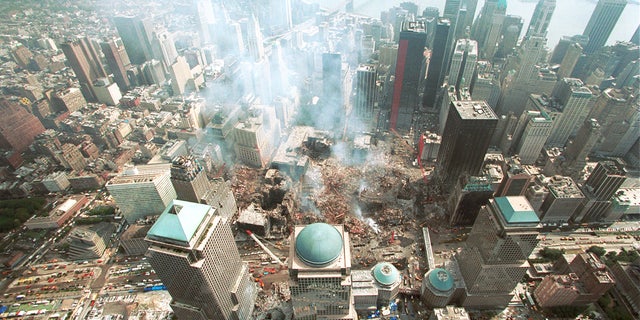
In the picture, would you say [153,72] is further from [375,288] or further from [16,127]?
[375,288]

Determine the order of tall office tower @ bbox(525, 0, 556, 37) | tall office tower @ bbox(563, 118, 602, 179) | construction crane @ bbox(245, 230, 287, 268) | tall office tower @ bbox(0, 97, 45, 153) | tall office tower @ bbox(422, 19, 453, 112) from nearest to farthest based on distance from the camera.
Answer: construction crane @ bbox(245, 230, 287, 268) < tall office tower @ bbox(563, 118, 602, 179) < tall office tower @ bbox(0, 97, 45, 153) < tall office tower @ bbox(422, 19, 453, 112) < tall office tower @ bbox(525, 0, 556, 37)

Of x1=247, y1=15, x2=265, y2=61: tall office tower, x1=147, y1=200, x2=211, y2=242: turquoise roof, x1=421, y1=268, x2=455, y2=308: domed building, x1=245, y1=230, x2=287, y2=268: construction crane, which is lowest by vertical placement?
x1=245, y1=230, x2=287, y2=268: construction crane

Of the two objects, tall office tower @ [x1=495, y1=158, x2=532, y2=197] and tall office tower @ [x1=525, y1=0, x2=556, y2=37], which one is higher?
tall office tower @ [x1=525, y1=0, x2=556, y2=37]

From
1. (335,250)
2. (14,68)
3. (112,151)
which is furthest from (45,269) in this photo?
(14,68)

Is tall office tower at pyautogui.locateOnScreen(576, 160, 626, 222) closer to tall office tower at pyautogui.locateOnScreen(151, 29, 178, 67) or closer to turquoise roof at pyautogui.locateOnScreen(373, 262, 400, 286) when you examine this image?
turquoise roof at pyautogui.locateOnScreen(373, 262, 400, 286)

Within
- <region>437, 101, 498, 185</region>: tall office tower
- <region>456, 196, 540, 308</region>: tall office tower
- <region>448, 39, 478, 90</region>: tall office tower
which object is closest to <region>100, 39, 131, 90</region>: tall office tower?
<region>437, 101, 498, 185</region>: tall office tower

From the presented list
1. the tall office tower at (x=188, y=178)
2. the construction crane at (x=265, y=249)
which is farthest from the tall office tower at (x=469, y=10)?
the tall office tower at (x=188, y=178)

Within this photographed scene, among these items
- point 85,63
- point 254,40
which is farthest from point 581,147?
point 85,63

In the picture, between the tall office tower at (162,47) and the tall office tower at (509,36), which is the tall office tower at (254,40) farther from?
the tall office tower at (509,36)
